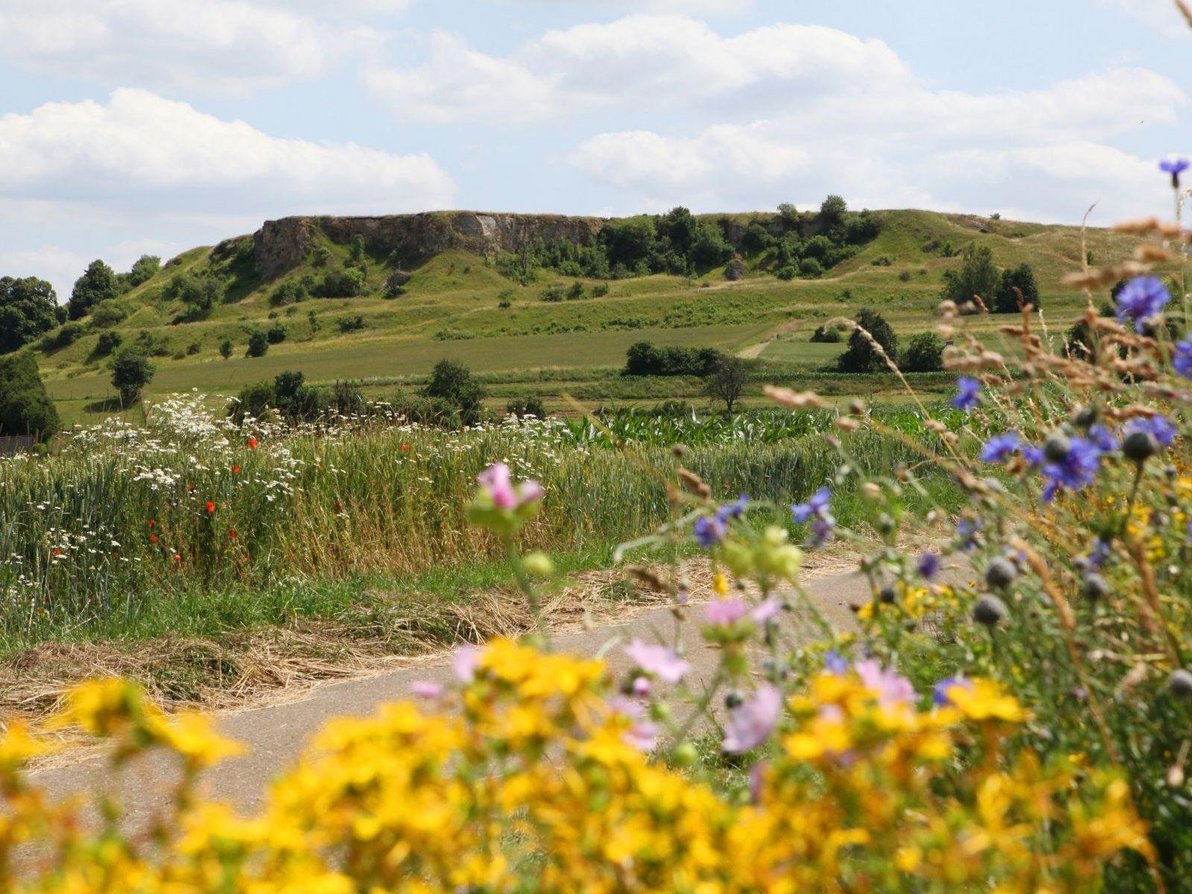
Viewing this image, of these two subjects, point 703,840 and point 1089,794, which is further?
point 1089,794

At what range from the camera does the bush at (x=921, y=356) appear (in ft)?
114

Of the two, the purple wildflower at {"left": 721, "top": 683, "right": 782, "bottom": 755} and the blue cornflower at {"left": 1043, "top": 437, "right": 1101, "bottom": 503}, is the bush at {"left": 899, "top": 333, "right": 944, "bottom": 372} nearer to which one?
the blue cornflower at {"left": 1043, "top": 437, "right": 1101, "bottom": 503}

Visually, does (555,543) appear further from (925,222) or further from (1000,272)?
(925,222)

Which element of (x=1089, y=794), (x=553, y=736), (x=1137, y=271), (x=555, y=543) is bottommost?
(x=555, y=543)

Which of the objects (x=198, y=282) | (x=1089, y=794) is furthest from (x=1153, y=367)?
(x=198, y=282)

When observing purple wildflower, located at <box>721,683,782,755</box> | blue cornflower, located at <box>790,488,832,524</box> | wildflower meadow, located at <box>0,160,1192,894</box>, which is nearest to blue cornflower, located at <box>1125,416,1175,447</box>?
wildflower meadow, located at <box>0,160,1192,894</box>

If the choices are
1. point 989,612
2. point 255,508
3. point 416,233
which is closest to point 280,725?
point 255,508

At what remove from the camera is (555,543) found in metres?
8.16

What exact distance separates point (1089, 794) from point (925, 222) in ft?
371

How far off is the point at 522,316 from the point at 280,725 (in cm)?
8664

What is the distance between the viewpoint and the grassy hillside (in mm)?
57938

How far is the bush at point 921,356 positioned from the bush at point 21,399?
2516 centimetres

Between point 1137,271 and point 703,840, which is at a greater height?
point 1137,271

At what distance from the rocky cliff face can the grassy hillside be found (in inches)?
65.6
